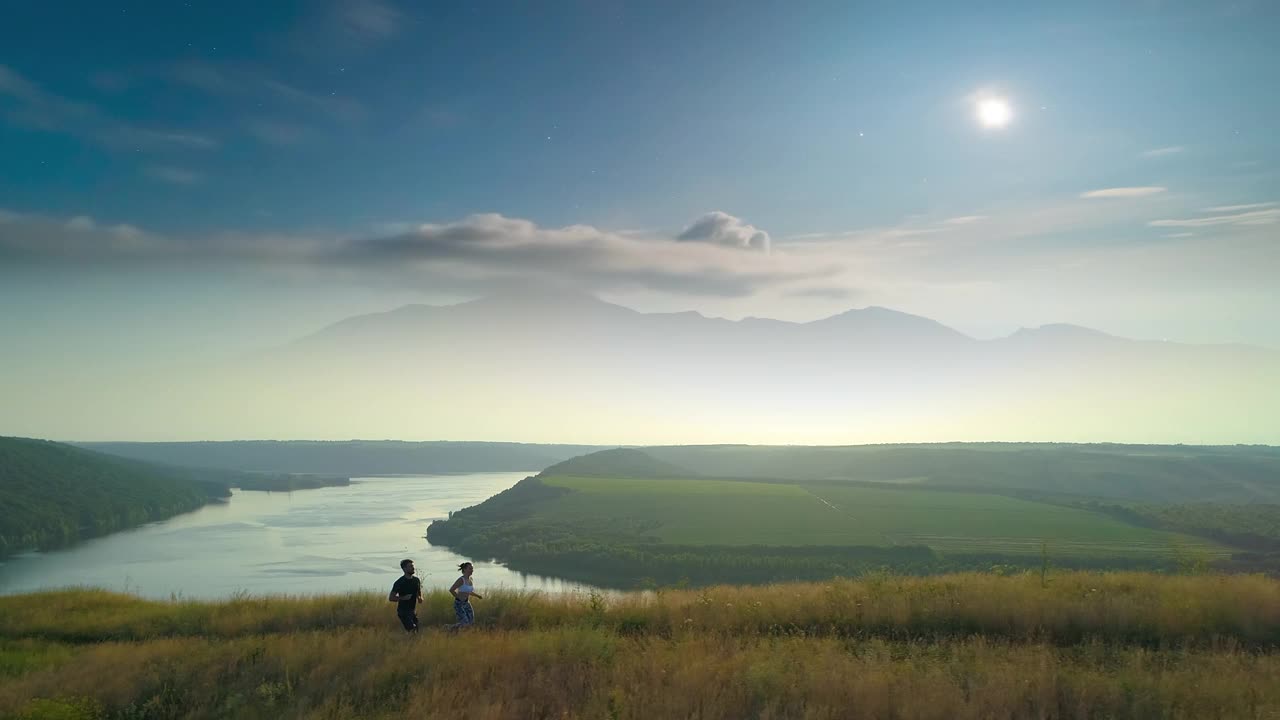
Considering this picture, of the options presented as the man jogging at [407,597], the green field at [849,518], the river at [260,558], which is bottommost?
the river at [260,558]

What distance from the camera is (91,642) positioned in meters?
17.2

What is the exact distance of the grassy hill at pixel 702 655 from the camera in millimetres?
10367

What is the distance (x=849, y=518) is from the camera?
111438mm

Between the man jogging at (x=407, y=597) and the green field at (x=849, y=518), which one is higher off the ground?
the man jogging at (x=407, y=597)

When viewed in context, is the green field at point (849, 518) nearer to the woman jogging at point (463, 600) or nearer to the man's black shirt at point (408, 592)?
the woman jogging at point (463, 600)

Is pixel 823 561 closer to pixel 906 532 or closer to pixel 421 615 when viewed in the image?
pixel 906 532

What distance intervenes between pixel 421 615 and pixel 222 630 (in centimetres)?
471

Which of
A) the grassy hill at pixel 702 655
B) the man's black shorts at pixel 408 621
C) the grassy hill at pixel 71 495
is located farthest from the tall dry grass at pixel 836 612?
the grassy hill at pixel 71 495

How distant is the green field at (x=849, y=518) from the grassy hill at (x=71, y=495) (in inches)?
3358

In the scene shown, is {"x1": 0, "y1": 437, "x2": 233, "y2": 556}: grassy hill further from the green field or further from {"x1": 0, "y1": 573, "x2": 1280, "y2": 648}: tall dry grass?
{"x1": 0, "y1": 573, "x2": 1280, "y2": 648}: tall dry grass

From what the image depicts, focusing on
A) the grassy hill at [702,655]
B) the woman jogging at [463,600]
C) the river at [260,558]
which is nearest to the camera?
the grassy hill at [702,655]

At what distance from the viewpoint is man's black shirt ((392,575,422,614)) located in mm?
15180

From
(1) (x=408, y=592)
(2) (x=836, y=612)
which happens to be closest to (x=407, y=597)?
(1) (x=408, y=592)

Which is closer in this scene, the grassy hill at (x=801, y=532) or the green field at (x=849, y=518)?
the grassy hill at (x=801, y=532)
